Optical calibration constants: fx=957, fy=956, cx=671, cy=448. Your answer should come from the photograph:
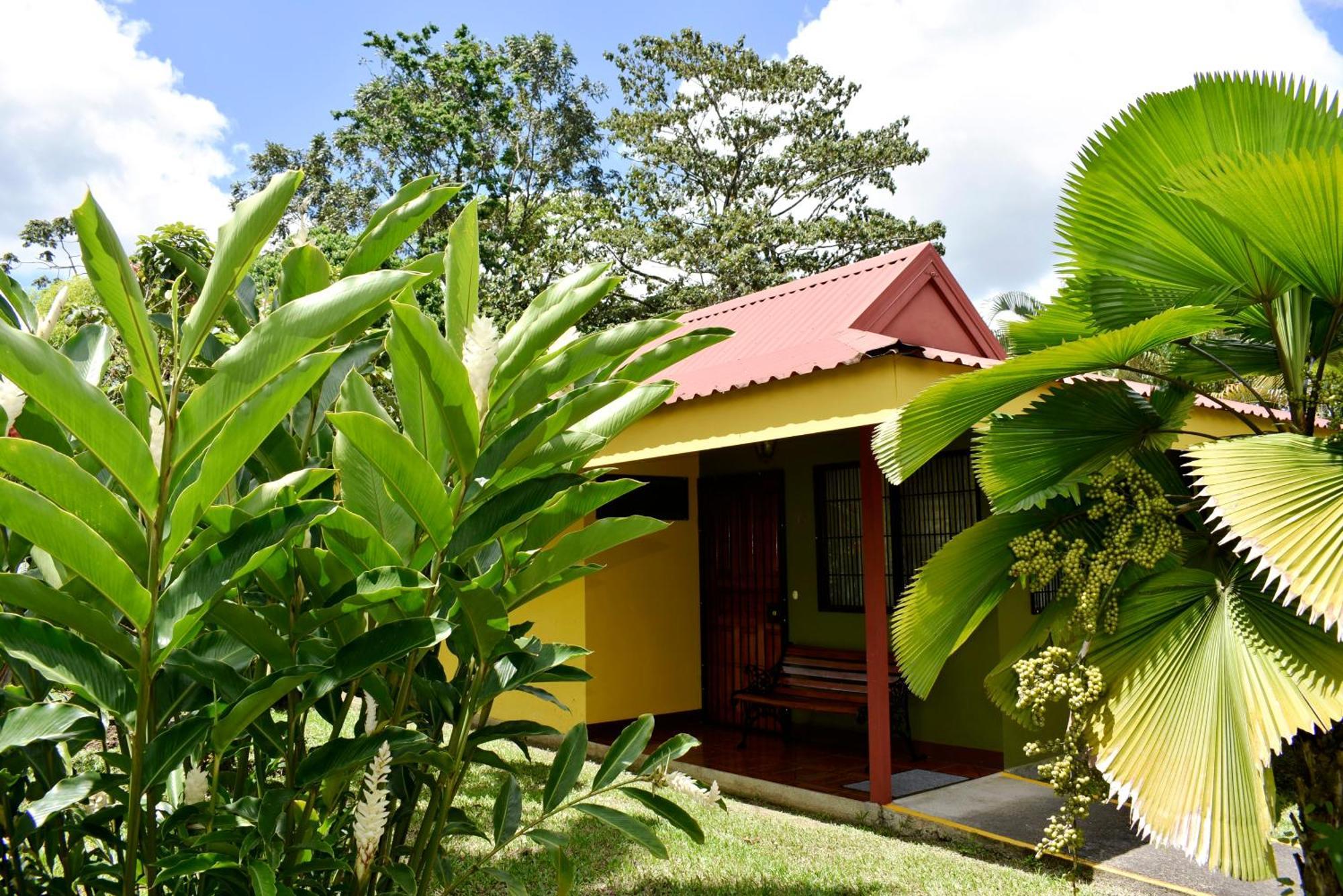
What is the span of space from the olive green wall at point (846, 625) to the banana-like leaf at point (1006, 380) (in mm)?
4290

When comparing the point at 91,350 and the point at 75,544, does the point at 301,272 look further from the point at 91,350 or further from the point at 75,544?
the point at 75,544

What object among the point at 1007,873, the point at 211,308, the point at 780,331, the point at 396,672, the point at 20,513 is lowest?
the point at 1007,873

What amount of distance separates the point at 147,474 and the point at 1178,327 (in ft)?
9.34

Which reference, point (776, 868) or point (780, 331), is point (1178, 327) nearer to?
point (776, 868)

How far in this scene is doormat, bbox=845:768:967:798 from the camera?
22.9ft

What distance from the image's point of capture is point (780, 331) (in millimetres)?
8602

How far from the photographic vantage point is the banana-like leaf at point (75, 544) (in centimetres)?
131

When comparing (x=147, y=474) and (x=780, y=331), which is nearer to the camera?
(x=147, y=474)

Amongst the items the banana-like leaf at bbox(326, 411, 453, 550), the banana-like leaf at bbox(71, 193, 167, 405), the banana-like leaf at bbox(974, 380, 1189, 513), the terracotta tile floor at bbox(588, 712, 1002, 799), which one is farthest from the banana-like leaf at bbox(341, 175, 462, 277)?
the terracotta tile floor at bbox(588, 712, 1002, 799)

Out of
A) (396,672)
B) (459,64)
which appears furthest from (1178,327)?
(459,64)

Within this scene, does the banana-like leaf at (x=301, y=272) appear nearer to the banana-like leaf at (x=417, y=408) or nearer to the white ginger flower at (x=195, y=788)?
the banana-like leaf at (x=417, y=408)

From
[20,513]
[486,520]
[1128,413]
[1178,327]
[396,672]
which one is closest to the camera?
[20,513]

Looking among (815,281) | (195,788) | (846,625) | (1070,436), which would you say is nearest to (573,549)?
(195,788)

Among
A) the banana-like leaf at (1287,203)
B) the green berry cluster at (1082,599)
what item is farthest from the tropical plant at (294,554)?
the banana-like leaf at (1287,203)
